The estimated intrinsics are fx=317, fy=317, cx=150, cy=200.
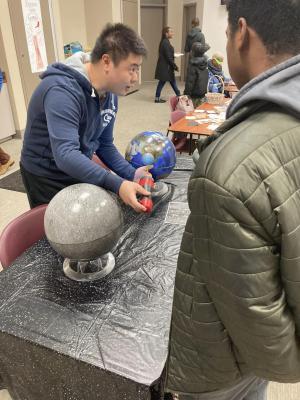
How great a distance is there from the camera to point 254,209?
0.59m

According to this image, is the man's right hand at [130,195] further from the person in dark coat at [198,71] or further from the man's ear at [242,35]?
the person in dark coat at [198,71]

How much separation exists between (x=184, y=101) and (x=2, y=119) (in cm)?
264

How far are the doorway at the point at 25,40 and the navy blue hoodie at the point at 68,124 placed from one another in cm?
365

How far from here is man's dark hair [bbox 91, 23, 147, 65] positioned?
138 centimetres

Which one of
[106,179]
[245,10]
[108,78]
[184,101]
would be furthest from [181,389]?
[184,101]

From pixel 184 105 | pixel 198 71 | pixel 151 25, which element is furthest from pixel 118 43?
pixel 151 25

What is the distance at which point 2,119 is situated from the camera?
15.0ft

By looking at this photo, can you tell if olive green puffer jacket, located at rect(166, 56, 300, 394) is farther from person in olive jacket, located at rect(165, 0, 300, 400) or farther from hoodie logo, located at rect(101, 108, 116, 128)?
hoodie logo, located at rect(101, 108, 116, 128)

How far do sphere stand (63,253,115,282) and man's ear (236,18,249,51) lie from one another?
914 millimetres

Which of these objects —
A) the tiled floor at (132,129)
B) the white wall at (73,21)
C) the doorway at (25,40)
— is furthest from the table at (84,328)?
the white wall at (73,21)

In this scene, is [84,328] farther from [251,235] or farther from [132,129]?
[132,129]

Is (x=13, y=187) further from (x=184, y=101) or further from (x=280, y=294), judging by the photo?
(x=280, y=294)

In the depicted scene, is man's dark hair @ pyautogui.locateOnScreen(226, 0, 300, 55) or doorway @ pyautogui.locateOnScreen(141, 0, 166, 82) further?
doorway @ pyautogui.locateOnScreen(141, 0, 166, 82)

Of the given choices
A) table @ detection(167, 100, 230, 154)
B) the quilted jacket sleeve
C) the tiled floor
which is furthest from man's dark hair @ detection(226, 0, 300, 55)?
table @ detection(167, 100, 230, 154)
